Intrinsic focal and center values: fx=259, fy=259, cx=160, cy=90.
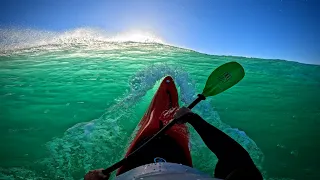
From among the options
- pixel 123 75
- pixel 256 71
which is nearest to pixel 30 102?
pixel 123 75

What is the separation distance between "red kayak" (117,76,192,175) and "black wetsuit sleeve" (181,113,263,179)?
689 millimetres

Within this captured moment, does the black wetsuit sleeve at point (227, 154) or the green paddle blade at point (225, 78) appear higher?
the green paddle blade at point (225, 78)

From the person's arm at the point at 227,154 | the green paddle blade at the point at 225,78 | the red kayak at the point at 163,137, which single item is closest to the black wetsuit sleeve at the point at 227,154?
the person's arm at the point at 227,154

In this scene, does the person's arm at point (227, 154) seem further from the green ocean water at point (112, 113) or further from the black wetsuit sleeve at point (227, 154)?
the green ocean water at point (112, 113)

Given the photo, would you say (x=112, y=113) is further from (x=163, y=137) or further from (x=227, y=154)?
(x=227, y=154)

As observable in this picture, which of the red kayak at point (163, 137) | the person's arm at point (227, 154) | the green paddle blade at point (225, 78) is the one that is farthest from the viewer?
the green paddle blade at point (225, 78)

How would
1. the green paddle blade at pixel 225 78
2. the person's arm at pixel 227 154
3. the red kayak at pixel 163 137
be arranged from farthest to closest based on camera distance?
the green paddle blade at pixel 225 78
the red kayak at pixel 163 137
the person's arm at pixel 227 154

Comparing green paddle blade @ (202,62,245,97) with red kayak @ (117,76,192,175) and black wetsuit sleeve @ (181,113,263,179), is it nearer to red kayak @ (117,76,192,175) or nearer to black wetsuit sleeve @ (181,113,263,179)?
red kayak @ (117,76,192,175)

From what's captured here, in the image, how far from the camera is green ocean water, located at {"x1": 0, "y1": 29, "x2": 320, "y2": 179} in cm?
385

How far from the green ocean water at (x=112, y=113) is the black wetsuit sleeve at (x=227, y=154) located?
6.34ft

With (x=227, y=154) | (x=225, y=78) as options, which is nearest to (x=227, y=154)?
(x=227, y=154)

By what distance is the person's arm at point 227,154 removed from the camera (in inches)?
61.1

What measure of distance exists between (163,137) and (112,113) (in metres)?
2.87

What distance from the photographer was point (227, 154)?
1775mm
